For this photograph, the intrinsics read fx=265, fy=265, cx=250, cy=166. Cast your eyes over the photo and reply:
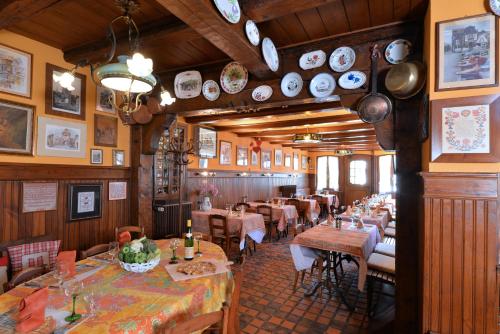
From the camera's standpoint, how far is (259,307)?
2.91 m

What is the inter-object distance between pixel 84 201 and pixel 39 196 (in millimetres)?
457

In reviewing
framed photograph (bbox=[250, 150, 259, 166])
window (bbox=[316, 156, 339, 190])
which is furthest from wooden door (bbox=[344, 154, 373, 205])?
framed photograph (bbox=[250, 150, 259, 166])

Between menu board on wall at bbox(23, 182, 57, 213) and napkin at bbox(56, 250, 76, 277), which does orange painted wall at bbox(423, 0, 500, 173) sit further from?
menu board on wall at bbox(23, 182, 57, 213)

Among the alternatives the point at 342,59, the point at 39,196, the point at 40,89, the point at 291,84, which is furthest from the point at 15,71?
the point at 342,59

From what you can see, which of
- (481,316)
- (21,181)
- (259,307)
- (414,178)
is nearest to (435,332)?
(481,316)

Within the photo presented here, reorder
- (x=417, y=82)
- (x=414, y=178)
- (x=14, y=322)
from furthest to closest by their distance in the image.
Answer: (x=414, y=178)
(x=417, y=82)
(x=14, y=322)

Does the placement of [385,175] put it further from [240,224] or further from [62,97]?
[62,97]

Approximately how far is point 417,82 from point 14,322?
2941 millimetres

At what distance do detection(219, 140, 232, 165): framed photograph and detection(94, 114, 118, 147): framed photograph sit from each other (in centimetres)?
298

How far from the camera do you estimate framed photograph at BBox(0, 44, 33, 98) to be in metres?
2.38

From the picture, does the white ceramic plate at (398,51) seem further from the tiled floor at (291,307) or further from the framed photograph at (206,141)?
the framed photograph at (206,141)

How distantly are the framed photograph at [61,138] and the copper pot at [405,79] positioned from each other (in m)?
3.19

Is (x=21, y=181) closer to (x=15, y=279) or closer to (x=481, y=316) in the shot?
(x=15, y=279)

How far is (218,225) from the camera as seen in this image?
4.37 m
